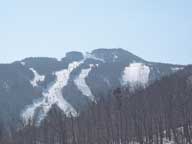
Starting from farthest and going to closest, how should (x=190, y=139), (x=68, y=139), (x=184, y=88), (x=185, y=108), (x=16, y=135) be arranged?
(x=16, y=135)
(x=68, y=139)
(x=184, y=88)
(x=185, y=108)
(x=190, y=139)

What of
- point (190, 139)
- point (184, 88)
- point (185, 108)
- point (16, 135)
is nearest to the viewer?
point (190, 139)

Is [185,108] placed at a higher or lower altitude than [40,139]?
higher

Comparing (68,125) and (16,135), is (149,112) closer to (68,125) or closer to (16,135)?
(68,125)

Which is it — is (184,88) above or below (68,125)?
above

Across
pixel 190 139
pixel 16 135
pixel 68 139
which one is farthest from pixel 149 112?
pixel 16 135

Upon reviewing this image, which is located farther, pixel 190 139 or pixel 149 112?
pixel 149 112

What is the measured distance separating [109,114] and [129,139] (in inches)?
402

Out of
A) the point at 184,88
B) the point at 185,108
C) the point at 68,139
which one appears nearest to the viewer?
the point at 185,108

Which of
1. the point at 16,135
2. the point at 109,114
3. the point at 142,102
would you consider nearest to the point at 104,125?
the point at 109,114

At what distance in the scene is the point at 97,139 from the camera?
5030 inches

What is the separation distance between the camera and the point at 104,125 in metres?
134

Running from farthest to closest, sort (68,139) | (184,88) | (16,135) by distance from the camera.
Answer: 1. (16,135)
2. (68,139)
3. (184,88)

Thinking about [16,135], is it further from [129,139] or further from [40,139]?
[129,139]

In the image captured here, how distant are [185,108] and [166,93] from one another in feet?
49.8
